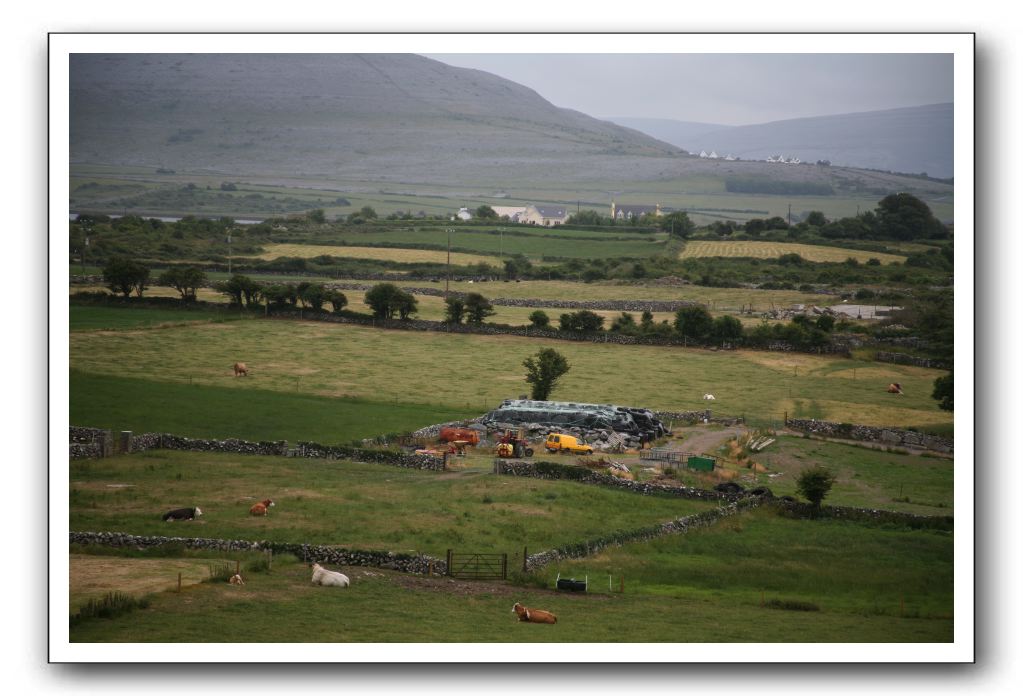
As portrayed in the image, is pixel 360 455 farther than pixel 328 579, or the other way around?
pixel 360 455

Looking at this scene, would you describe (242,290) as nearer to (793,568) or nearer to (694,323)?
(694,323)

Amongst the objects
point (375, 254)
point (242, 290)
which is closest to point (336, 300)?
point (242, 290)

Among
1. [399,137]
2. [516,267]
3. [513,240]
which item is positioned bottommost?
[516,267]

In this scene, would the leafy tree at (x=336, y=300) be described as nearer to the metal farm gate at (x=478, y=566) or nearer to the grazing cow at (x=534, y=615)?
the metal farm gate at (x=478, y=566)

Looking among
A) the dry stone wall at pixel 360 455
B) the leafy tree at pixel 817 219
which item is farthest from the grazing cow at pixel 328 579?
the leafy tree at pixel 817 219

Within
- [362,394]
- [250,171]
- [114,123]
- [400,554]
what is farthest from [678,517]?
[250,171]


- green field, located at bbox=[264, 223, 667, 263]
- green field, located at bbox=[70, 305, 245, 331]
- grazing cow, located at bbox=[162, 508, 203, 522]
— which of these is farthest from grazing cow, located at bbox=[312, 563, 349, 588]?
green field, located at bbox=[264, 223, 667, 263]
